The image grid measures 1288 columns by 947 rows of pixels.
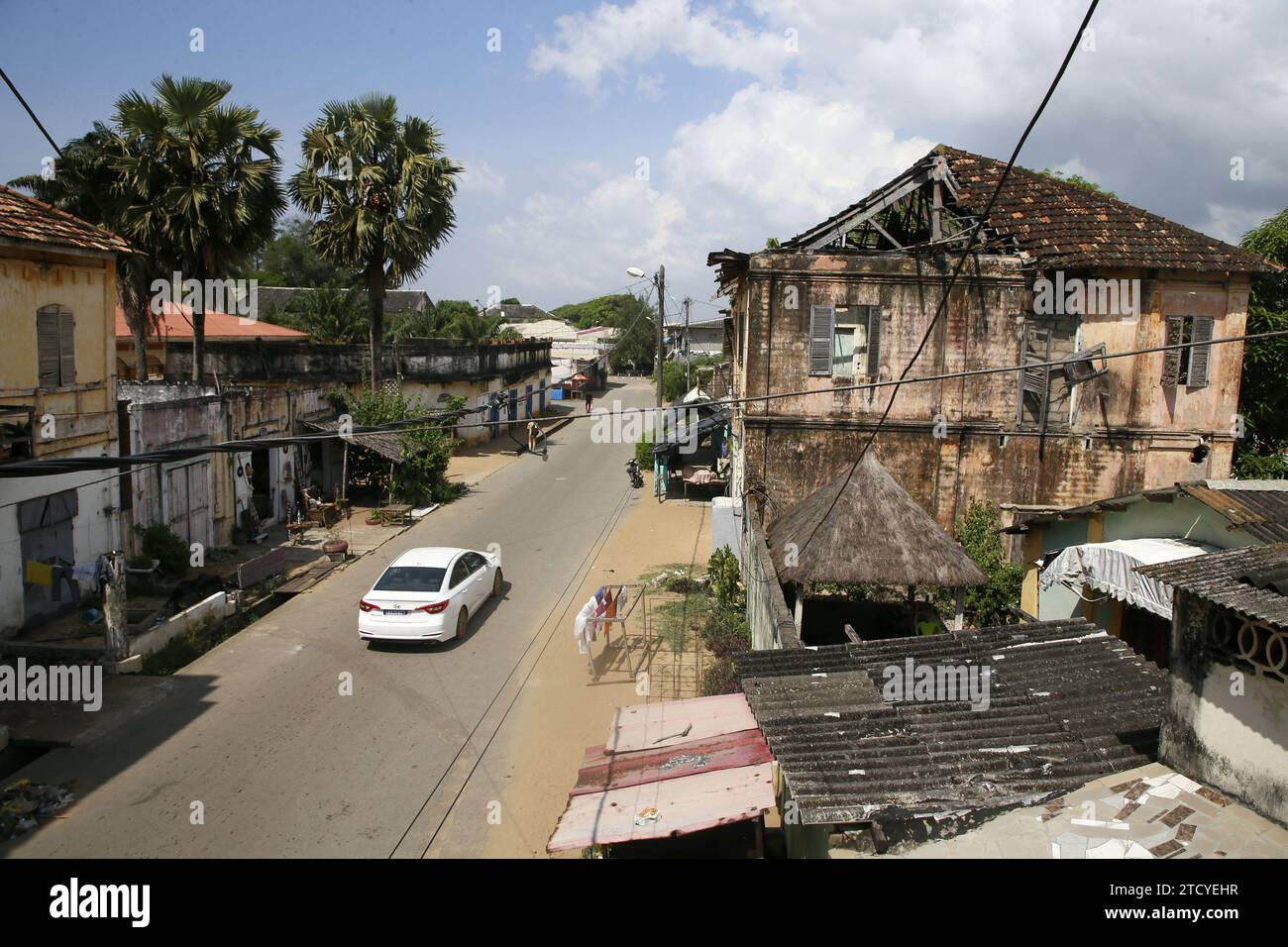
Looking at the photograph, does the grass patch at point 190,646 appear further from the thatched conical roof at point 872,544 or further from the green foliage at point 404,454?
the green foliage at point 404,454

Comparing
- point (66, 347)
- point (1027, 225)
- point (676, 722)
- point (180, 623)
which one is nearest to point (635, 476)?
point (1027, 225)

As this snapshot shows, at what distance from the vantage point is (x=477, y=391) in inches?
1548

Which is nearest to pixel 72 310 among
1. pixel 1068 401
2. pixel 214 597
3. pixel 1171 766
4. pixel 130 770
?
→ pixel 214 597

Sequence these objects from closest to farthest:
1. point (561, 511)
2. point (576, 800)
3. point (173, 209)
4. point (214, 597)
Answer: point (576, 800) < point (214, 597) < point (173, 209) < point (561, 511)

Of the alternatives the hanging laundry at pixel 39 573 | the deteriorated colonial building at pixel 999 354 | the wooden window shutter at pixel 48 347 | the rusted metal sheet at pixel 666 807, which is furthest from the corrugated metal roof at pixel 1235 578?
the wooden window shutter at pixel 48 347

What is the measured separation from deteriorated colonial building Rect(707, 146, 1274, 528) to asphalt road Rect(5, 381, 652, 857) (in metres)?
6.64

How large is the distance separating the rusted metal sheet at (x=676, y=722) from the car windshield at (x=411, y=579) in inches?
241

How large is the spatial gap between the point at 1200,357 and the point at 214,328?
109ft

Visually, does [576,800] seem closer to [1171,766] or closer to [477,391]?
[1171,766]

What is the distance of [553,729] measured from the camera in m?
12.1

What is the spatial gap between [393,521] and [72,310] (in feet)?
32.7

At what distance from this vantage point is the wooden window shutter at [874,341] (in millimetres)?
17375

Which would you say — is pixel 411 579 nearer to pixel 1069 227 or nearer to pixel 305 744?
pixel 305 744

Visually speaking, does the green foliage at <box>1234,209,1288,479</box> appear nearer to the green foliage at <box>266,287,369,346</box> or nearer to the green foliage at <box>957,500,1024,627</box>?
the green foliage at <box>957,500,1024,627</box>
